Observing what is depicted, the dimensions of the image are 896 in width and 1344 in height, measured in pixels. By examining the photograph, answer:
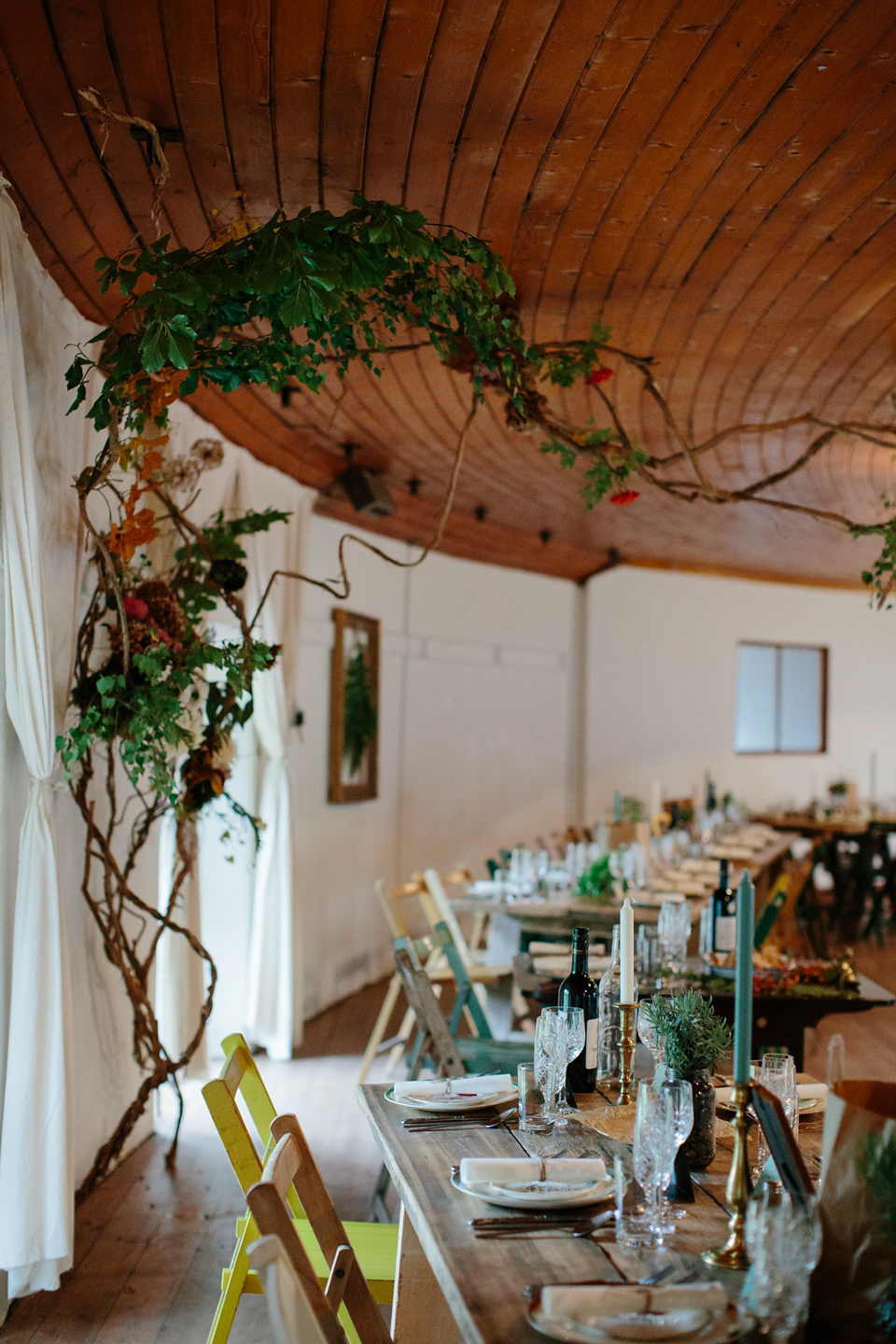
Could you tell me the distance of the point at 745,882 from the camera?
1.66 metres

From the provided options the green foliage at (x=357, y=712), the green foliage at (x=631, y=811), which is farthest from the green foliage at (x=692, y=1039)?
the green foliage at (x=631, y=811)

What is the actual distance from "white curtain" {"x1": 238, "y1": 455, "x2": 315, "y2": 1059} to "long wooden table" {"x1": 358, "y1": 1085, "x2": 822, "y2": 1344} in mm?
3481

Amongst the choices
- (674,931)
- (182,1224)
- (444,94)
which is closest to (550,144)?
(444,94)

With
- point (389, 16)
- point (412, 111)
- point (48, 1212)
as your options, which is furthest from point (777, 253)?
point (48, 1212)

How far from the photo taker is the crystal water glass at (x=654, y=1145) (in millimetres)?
1780

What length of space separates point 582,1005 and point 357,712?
4.96 m

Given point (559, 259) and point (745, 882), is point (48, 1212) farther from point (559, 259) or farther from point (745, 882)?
point (559, 259)

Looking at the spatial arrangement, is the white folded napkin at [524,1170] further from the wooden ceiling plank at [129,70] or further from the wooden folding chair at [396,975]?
the wooden folding chair at [396,975]

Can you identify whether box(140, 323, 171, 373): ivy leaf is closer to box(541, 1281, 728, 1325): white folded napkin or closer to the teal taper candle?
the teal taper candle

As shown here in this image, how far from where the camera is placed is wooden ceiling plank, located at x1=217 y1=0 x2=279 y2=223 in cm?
235

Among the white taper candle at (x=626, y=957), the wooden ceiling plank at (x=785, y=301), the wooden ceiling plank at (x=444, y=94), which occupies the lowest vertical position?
the white taper candle at (x=626, y=957)

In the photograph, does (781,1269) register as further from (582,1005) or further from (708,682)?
(708,682)

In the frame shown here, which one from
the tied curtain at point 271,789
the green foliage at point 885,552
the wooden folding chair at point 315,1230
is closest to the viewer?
the wooden folding chair at point 315,1230

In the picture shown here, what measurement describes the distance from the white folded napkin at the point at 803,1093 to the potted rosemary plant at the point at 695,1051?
427mm
